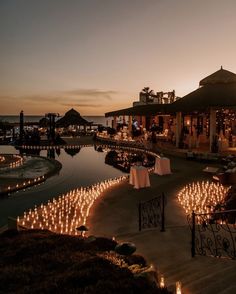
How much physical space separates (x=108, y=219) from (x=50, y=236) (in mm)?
2131

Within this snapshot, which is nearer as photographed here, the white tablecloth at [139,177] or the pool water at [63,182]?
the pool water at [63,182]

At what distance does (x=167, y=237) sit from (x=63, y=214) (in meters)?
3.59

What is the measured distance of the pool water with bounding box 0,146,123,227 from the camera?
33.9ft

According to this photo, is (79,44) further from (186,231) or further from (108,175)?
(186,231)

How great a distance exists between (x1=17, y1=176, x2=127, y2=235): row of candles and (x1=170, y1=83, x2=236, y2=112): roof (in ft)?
37.0

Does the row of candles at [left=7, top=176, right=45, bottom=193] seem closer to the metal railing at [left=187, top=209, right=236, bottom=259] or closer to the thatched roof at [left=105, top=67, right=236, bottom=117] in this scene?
the metal railing at [left=187, top=209, right=236, bottom=259]

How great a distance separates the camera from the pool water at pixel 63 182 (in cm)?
1034

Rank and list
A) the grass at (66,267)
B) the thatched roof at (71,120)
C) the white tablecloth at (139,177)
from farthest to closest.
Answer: the thatched roof at (71,120), the white tablecloth at (139,177), the grass at (66,267)

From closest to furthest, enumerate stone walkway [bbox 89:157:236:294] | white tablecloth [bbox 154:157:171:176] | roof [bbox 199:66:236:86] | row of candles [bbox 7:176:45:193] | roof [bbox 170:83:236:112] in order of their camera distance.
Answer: stone walkway [bbox 89:157:236:294] → row of candles [bbox 7:176:45:193] → white tablecloth [bbox 154:157:171:176] → roof [bbox 170:83:236:112] → roof [bbox 199:66:236:86]

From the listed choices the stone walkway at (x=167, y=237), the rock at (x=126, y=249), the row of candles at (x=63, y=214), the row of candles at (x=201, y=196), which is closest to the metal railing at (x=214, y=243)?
the stone walkway at (x=167, y=237)

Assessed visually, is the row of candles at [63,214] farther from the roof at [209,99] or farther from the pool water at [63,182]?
the roof at [209,99]

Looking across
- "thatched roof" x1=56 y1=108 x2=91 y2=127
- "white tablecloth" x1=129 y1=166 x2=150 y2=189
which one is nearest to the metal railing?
"white tablecloth" x1=129 y1=166 x2=150 y2=189

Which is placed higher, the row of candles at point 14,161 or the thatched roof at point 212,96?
the thatched roof at point 212,96

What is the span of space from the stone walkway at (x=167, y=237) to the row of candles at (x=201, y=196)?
0.32 metres
